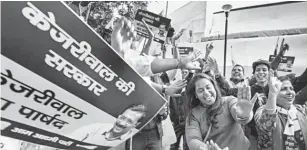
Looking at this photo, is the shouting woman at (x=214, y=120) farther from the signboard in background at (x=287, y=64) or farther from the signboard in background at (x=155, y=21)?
the signboard in background at (x=287, y=64)

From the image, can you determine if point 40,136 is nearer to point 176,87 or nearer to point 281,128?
point 176,87

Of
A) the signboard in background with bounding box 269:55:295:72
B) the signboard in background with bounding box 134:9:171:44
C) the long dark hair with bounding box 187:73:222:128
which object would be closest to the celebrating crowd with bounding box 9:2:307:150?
the long dark hair with bounding box 187:73:222:128

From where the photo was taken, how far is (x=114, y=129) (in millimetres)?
1447

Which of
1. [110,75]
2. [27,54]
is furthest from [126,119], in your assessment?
[27,54]

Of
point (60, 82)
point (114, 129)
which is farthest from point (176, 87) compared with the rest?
point (60, 82)

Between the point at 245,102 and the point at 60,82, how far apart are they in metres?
1.24

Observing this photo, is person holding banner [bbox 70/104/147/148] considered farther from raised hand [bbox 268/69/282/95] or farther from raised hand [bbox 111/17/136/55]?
raised hand [bbox 268/69/282/95]

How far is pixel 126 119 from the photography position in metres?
1.45

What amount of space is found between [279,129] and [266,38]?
9.29 meters

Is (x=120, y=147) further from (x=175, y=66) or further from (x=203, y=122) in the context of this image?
(x=175, y=66)

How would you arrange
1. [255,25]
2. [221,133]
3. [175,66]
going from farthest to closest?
[255,25] < [221,133] < [175,66]

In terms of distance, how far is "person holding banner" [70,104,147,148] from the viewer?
4.45ft

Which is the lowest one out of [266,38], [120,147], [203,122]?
[120,147]

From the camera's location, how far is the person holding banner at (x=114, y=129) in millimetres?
1355
